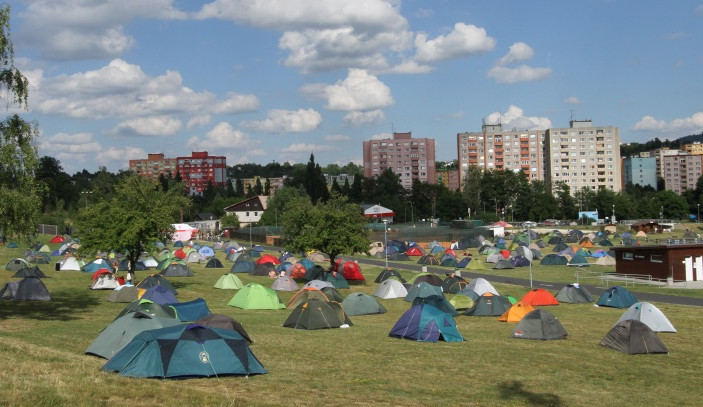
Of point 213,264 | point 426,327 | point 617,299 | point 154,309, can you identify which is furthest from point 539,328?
point 213,264

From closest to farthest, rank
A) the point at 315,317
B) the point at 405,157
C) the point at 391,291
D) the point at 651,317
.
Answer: the point at 315,317, the point at 651,317, the point at 391,291, the point at 405,157

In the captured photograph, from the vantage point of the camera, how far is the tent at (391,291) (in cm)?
3659

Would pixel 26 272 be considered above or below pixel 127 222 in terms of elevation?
below

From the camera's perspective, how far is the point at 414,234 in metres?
91.0

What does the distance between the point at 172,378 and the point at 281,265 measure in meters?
35.9

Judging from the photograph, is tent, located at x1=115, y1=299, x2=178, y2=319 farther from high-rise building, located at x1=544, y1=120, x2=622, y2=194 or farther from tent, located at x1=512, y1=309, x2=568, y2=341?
high-rise building, located at x1=544, y1=120, x2=622, y2=194

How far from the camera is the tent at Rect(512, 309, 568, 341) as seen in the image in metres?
23.5

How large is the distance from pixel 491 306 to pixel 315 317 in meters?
9.09

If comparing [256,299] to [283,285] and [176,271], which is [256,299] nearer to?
[283,285]

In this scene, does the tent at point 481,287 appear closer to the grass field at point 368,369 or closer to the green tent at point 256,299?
the grass field at point 368,369

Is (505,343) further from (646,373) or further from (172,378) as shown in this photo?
(172,378)

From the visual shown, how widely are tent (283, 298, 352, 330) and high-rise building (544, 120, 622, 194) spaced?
449 ft

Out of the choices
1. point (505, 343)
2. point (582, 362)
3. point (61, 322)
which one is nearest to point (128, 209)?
point (61, 322)

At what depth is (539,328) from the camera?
23.6 m
